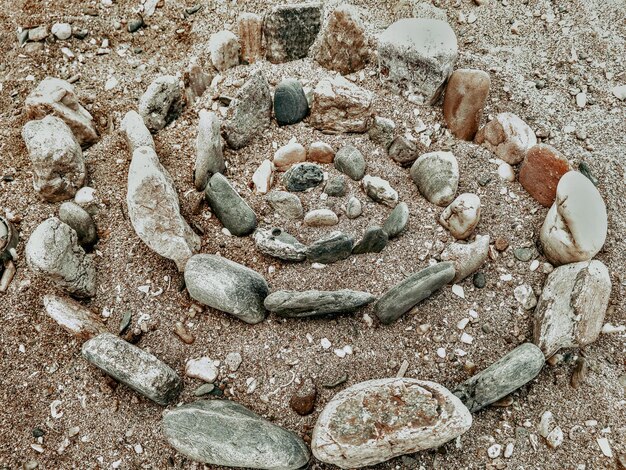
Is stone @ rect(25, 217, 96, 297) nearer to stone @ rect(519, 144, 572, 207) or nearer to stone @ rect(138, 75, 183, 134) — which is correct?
stone @ rect(138, 75, 183, 134)

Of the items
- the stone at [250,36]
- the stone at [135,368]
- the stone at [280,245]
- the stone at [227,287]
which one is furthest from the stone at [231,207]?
the stone at [250,36]

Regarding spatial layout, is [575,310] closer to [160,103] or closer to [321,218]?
[321,218]

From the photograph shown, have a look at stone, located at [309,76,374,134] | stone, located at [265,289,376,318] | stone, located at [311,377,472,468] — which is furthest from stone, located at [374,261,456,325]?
stone, located at [309,76,374,134]

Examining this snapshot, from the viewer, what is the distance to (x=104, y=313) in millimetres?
2102

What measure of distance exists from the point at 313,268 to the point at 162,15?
1.76 metres

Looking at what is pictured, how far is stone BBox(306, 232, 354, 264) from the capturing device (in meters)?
2.07

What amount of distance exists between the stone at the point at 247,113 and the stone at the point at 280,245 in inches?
19.8

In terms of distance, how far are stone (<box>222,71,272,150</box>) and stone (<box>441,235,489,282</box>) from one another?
1.00 metres

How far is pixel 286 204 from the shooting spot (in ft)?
7.29

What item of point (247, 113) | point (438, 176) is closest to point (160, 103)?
point (247, 113)

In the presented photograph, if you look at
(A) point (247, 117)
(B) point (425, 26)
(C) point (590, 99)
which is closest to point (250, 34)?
(A) point (247, 117)

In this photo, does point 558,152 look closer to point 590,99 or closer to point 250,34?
point 590,99

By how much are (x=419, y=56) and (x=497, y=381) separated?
1414mm

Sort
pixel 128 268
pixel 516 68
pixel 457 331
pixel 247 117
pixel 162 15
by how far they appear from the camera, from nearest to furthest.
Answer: pixel 457 331 < pixel 128 268 < pixel 247 117 < pixel 516 68 < pixel 162 15
